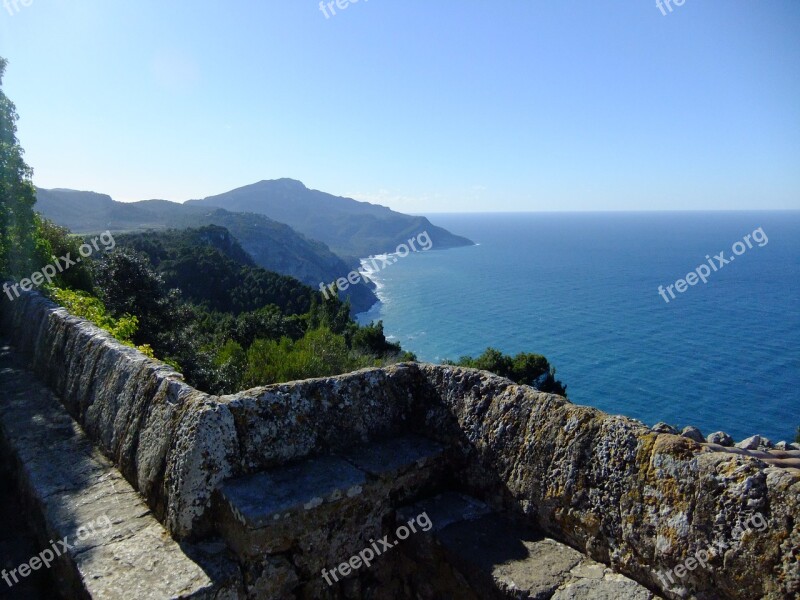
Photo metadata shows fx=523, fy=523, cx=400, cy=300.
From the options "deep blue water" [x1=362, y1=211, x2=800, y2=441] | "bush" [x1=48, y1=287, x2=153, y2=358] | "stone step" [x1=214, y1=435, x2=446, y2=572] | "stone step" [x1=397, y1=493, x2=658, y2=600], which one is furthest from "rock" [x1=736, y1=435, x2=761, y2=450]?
"deep blue water" [x1=362, y1=211, x2=800, y2=441]

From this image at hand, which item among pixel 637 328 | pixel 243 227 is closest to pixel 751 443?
pixel 637 328

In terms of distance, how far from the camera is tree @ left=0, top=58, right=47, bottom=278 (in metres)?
9.56

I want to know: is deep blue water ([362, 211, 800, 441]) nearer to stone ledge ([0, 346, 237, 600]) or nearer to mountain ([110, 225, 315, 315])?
mountain ([110, 225, 315, 315])

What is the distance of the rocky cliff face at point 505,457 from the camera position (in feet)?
6.81

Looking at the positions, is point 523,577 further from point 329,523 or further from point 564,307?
point 564,307

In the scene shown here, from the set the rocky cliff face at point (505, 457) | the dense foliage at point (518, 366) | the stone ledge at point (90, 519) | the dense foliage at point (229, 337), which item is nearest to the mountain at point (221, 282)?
the dense foliage at point (229, 337)

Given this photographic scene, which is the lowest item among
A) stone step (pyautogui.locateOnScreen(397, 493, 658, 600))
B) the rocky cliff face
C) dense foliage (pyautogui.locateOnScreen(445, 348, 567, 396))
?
dense foliage (pyautogui.locateOnScreen(445, 348, 567, 396))

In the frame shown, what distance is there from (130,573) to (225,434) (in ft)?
2.45

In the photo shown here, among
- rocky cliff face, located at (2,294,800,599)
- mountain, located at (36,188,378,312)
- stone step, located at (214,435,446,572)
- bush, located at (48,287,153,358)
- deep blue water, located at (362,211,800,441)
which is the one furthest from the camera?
mountain, located at (36,188,378,312)

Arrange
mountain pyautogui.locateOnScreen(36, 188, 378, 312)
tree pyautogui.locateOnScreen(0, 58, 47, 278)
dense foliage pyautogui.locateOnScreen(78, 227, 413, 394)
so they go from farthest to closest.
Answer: mountain pyautogui.locateOnScreen(36, 188, 378, 312)
dense foliage pyautogui.locateOnScreen(78, 227, 413, 394)
tree pyautogui.locateOnScreen(0, 58, 47, 278)

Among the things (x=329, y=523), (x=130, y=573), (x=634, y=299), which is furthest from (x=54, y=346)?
(x=634, y=299)

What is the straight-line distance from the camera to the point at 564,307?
9044 centimetres

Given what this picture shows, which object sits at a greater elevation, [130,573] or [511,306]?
[130,573]

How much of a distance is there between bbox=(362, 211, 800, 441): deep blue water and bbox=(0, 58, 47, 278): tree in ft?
148
